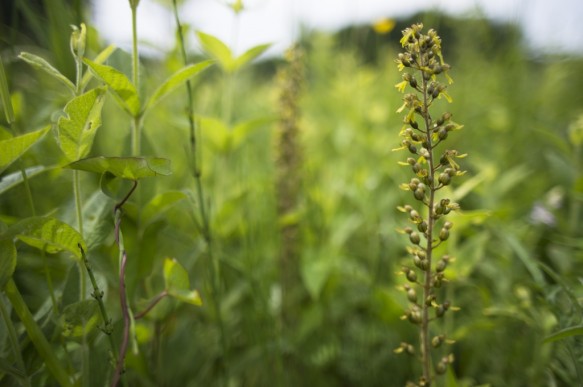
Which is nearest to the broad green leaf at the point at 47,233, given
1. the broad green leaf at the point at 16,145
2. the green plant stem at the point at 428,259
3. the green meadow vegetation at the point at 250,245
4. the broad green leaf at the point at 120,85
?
the green meadow vegetation at the point at 250,245

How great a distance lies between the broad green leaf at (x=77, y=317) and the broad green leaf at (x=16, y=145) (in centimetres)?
24

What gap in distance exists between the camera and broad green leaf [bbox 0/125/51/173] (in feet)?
2.02

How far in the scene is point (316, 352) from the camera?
120cm

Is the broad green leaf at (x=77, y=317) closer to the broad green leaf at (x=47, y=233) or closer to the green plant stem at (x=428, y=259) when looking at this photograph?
the broad green leaf at (x=47, y=233)

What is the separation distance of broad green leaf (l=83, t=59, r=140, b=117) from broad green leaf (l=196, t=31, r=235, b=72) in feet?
1.39

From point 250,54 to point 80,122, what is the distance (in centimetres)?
65

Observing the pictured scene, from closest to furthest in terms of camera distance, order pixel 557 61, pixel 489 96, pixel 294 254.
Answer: pixel 294 254, pixel 557 61, pixel 489 96

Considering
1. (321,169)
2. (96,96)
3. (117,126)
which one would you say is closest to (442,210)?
(96,96)

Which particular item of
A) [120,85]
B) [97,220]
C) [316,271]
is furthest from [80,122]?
[316,271]

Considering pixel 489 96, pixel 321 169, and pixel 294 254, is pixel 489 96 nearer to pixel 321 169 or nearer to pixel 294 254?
pixel 321 169

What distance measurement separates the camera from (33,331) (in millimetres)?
619

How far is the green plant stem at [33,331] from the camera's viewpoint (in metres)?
0.62

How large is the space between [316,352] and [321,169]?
48.4 inches

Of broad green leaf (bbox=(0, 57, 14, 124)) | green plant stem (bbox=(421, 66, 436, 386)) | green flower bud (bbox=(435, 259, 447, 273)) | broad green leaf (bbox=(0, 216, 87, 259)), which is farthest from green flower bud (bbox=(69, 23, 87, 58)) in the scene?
green flower bud (bbox=(435, 259, 447, 273))
